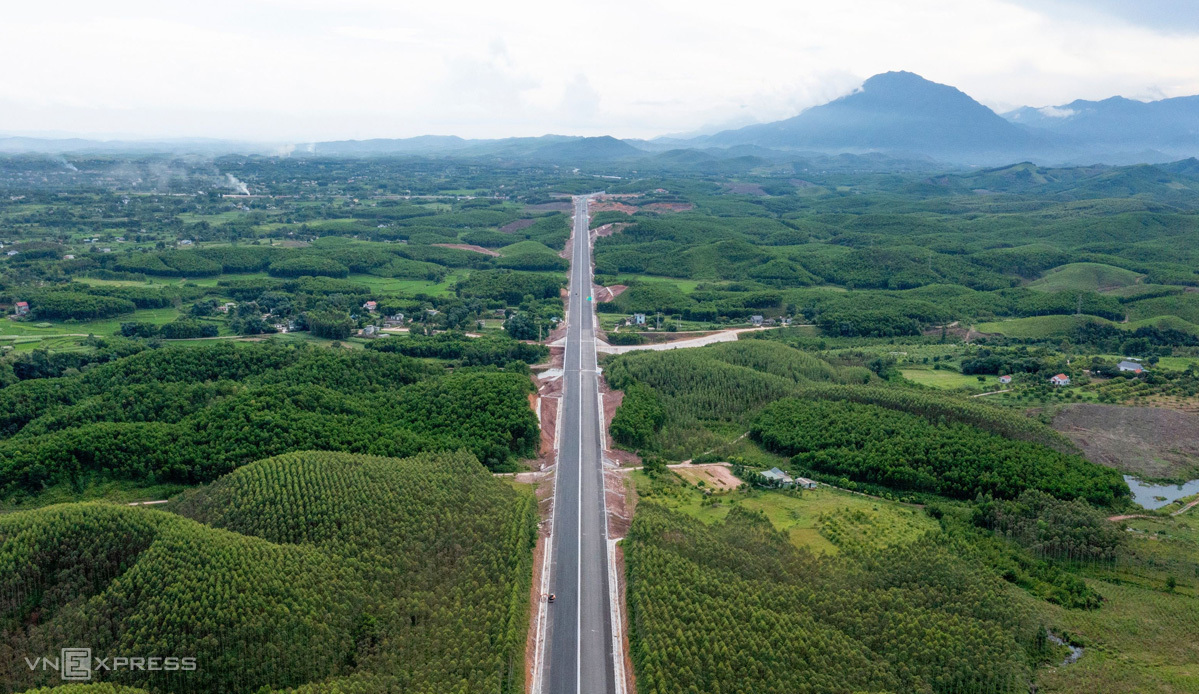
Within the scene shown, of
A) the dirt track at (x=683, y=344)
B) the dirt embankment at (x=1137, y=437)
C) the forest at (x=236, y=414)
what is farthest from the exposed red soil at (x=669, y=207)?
the dirt embankment at (x=1137, y=437)

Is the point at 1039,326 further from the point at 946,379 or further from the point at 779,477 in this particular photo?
the point at 779,477

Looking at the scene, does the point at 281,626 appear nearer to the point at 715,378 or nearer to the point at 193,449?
the point at 193,449

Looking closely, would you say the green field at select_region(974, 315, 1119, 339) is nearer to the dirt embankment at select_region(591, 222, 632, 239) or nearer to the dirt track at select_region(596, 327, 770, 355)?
the dirt track at select_region(596, 327, 770, 355)

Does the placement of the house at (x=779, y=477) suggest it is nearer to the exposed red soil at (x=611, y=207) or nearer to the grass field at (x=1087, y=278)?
the grass field at (x=1087, y=278)

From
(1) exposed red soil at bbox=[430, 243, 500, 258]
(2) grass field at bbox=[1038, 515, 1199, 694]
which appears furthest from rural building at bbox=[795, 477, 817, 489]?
(1) exposed red soil at bbox=[430, 243, 500, 258]

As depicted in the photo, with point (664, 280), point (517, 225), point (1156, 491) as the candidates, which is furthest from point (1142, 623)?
point (517, 225)

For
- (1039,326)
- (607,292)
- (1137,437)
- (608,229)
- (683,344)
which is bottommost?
(1137,437)
